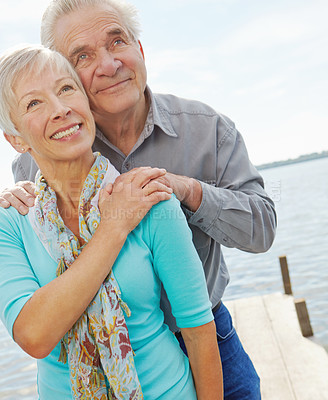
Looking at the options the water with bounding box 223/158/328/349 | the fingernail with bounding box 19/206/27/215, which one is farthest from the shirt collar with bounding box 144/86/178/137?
Result: the water with bounding box 223/158/328/349

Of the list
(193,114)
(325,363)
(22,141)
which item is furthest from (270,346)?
(22,141)

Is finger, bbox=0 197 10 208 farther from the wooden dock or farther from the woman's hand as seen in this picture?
the wooden dock

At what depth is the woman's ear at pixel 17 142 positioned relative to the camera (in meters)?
1.61

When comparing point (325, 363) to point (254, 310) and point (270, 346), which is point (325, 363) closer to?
point (270, 346)

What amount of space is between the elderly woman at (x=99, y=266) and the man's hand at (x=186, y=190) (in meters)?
0.12

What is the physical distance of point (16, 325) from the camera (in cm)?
136

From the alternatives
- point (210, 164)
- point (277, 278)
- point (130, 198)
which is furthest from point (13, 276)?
point (277, 278)

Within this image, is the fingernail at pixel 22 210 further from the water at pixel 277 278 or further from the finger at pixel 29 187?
the water at pixel 277 278

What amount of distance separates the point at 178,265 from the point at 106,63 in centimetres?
87

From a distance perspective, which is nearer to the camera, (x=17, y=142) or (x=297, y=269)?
(x=17, y=142)

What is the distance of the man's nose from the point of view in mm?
1783

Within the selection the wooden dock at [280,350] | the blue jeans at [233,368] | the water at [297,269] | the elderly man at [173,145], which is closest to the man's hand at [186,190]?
the elderly man at [173,145]

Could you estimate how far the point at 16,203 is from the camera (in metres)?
1.65

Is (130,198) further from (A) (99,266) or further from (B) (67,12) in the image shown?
(B) (67,12)
